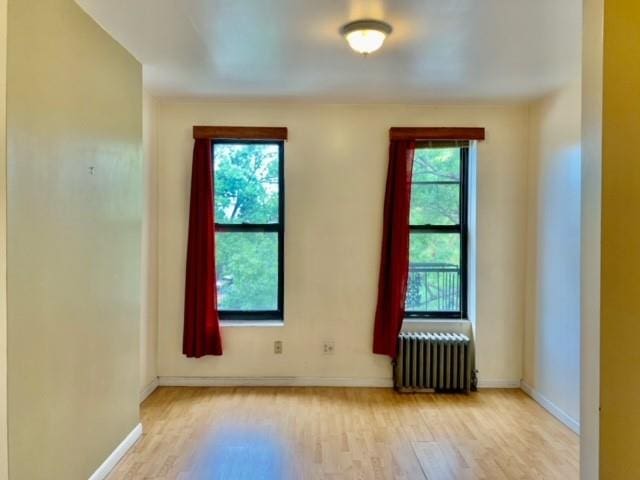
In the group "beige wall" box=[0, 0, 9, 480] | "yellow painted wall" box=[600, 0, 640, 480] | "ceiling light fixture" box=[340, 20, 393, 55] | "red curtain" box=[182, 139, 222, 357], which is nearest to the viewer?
"yellow painted wall" box=[600, 0, 640, 480]

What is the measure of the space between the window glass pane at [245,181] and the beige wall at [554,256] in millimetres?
2269

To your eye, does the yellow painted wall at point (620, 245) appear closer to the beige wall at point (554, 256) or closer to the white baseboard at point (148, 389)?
the beige wall at point (554, 256)

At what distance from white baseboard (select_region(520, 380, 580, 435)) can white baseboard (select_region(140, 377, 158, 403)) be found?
3.23 m

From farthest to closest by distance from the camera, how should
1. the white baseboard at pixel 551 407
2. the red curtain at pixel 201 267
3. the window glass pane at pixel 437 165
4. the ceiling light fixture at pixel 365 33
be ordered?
the window glass pane at pixel 437 165 < the red curtain at pixel 201 267 < the white baseboard at pixel 551 407 < the ceiling light fixture at pixel 365 33

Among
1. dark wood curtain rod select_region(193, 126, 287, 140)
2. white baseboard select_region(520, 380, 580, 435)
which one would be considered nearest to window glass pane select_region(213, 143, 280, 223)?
dark wood curtain rod select_region(193, 126, 287, 140)

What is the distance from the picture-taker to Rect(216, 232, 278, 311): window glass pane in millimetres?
4227

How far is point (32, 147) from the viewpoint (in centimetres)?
192

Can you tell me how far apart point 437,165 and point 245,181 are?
176 centimetres

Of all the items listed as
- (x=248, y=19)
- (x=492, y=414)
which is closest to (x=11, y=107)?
(x=248, y=19)

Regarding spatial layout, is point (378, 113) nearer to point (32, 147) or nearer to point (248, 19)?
point (248, 19)

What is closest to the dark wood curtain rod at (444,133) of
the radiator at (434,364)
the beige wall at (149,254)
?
the radiator at (434,364)

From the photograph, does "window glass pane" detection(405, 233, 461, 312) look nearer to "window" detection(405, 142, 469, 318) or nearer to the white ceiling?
"window" detection(405, 142, 469, 318)

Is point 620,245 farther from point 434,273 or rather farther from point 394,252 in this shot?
point 434,273

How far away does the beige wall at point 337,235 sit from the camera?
4.16 m
